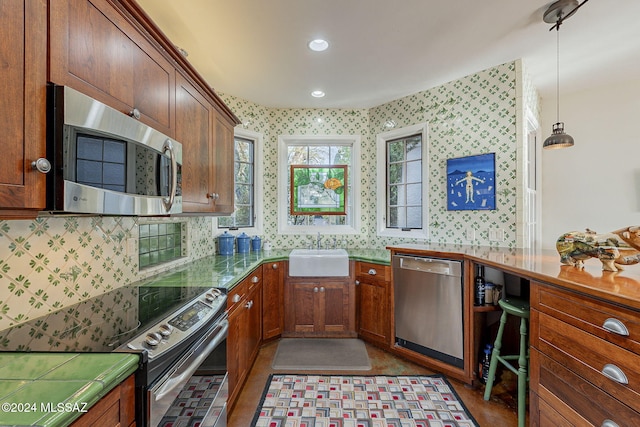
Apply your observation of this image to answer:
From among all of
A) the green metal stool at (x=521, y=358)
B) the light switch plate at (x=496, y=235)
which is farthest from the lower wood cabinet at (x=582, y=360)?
the light switch plate at (x=496, y=235)

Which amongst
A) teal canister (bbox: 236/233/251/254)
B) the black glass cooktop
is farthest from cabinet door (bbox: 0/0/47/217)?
teal canister (bbox: 236/233/251/254)

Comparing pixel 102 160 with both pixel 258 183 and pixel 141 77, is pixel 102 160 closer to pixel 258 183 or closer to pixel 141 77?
pixel 141 77

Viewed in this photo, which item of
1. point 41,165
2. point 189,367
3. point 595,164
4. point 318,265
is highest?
point 595,164

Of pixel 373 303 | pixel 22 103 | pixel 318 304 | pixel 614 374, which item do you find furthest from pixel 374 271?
pixel 22 103

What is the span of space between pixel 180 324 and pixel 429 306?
6.37 feet

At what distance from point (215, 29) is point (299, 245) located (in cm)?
229

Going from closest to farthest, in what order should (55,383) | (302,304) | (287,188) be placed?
1. (55,383)
2. (302,304)
3. (287,188)

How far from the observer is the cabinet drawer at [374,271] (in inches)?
104

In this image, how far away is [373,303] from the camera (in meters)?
2.77

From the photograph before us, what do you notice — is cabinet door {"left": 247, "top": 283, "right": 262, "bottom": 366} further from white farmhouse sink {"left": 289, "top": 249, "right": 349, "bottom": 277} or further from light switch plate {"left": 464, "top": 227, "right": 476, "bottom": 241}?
light switch plate {"left": 464, "top": 227, "right": 476, "bottom": 241}

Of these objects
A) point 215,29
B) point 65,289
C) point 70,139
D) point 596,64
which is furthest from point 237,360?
point 596,64

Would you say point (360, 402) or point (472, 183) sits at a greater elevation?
point (472, 183)

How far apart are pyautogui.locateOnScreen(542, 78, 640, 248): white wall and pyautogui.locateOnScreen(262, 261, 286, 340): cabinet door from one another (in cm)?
303

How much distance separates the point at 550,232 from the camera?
3191 millimetres
